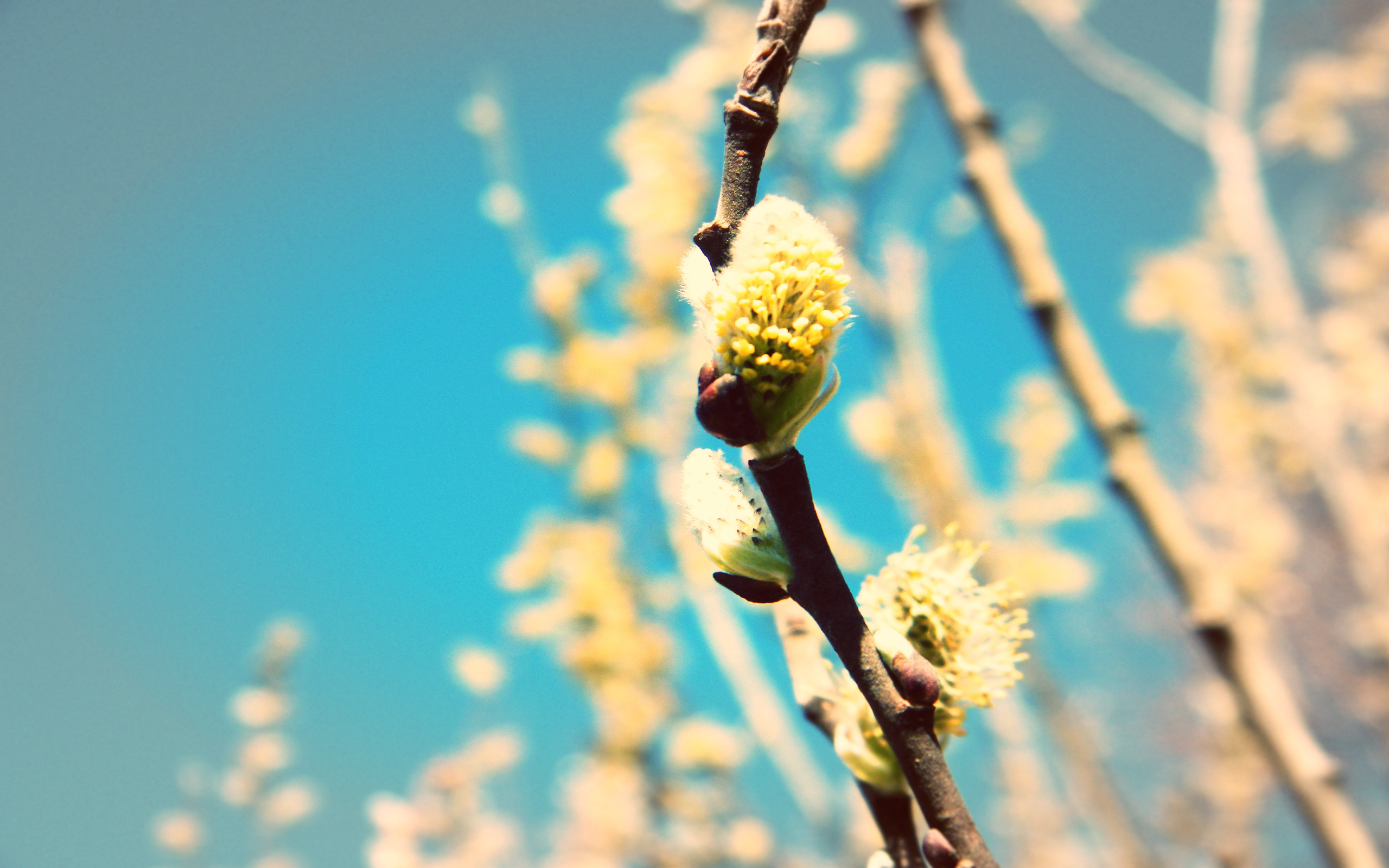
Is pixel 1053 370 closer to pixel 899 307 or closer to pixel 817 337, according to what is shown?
pixel 817 337

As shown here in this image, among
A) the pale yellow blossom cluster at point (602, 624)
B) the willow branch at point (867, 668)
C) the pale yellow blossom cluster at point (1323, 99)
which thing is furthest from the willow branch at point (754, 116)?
the pale yellow blossom cluster at point (1323, 99)

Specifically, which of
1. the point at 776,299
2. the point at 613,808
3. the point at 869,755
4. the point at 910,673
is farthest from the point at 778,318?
the point at 613,808

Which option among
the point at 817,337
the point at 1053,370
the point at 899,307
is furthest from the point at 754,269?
the point at 899,307

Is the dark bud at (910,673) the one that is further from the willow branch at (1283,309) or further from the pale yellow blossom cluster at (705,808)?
the pale yellow blossom cluster at (705,808)

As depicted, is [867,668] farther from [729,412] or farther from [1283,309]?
[1283,309]

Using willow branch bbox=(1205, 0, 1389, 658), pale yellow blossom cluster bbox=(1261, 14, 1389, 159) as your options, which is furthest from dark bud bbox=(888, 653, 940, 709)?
pale yellow blossom cluster bbox=(1261, 14, 1389, 159)

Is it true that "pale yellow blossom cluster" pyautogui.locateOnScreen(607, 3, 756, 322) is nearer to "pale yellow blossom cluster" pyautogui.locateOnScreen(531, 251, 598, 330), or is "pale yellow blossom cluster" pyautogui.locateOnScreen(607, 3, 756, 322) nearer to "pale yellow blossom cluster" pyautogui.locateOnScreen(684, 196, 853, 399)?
"pale yellow blossom cluster" pyautogui.locateOnScreen(531, 251, 598, 330)

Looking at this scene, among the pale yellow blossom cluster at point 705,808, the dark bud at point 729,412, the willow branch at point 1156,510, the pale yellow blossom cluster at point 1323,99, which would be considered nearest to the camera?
the dark bud at point 729,412
